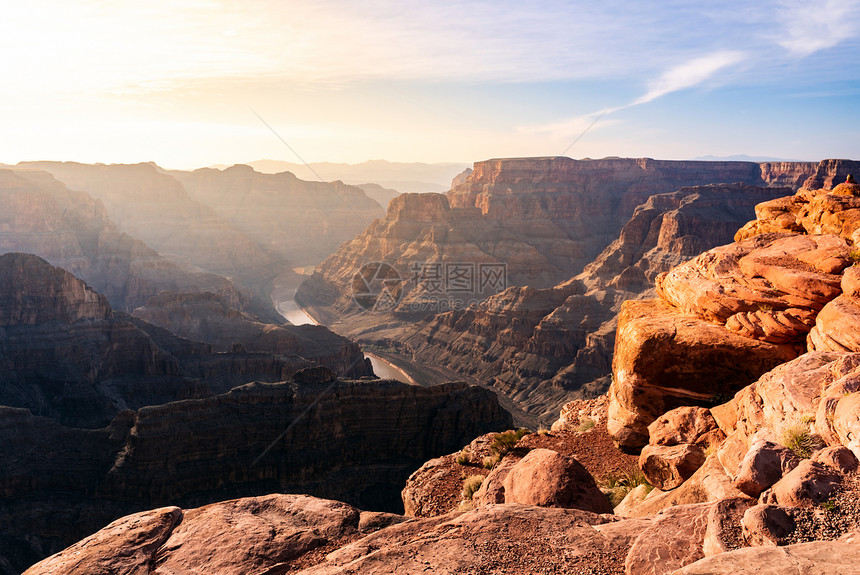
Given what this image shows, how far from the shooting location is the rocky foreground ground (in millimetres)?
8234

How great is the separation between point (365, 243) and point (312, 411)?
401 ft

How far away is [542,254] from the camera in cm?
15925

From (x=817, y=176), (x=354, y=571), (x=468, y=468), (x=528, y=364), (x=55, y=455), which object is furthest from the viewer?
(x=817, y=176)

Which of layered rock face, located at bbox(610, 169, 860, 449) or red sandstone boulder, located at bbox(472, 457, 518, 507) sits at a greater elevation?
layered rock face, located at bbox(610, 169, 860, 449)

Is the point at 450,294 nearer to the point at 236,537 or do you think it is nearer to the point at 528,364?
the point at 528,364

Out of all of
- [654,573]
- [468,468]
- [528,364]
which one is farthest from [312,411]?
[528,364]

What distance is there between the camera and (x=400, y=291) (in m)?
139

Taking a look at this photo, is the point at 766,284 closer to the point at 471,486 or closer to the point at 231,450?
the point at 471,486

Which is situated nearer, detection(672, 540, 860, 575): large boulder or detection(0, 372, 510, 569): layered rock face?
detection(672, 540, 860, 575): large boulder

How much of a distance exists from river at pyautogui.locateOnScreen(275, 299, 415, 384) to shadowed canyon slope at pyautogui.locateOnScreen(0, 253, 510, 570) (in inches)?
1244

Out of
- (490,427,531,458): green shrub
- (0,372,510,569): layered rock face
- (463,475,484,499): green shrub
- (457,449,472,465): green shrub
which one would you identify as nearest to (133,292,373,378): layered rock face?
(0,372,510,569): layered rock face

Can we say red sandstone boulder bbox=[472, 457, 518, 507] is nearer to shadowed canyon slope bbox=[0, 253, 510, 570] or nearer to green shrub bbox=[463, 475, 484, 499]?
green shrub bbox=[463, 475, 484, 499]

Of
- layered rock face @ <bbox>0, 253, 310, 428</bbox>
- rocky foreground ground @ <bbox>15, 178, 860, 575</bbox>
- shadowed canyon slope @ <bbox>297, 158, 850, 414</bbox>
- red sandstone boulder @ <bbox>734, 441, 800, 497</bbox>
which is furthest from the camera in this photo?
shadowed canyon slope @ <bbox>297, 158, 850, 414</bbox>

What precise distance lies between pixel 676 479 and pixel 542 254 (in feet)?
488
